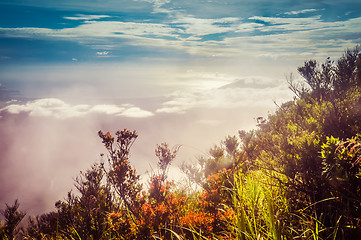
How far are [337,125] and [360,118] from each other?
0.91 meters

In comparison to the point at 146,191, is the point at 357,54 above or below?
above

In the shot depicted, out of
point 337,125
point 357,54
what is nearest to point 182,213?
point 337,125

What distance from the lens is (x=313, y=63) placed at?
17.7 meters

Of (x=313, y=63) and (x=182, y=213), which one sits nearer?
(x=182, y=213)

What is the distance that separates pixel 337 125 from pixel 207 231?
5.12 metres

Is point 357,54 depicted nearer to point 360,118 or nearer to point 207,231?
point 360,118

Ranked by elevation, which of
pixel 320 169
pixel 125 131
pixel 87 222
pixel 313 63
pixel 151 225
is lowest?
pixel 87 222

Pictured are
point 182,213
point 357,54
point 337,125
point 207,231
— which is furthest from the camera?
point 357,54

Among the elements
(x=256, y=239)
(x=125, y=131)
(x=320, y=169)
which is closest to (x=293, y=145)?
(x=320, y=169)

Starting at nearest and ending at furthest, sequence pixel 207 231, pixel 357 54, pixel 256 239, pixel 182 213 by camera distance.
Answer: pixel 256 239 < pixel 207 231 < pixel 182 213 < pixel 357 54

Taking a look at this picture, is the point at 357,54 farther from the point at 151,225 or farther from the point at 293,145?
the point at 151,225

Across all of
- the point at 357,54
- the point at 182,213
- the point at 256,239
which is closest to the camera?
the point at 256,239

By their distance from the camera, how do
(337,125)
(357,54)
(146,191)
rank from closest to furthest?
(146,191), (337,125), (357,54)

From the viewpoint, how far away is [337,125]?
6375mm
